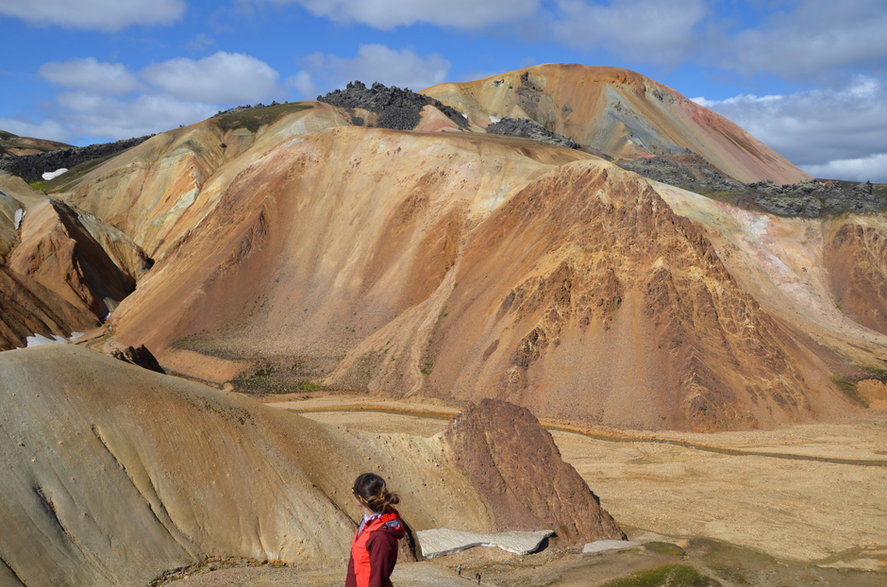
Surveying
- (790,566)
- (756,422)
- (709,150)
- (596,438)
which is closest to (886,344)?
(756,422)

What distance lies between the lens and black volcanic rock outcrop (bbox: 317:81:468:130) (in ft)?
264

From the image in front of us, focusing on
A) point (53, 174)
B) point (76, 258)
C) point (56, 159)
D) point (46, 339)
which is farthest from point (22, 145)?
point (46, 339)

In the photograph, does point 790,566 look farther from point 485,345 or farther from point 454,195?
point 454,195

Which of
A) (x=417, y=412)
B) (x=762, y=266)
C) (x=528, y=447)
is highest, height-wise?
(x=762, y=266)

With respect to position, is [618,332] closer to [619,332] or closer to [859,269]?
[619,332]

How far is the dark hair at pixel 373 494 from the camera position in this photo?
6852 mm

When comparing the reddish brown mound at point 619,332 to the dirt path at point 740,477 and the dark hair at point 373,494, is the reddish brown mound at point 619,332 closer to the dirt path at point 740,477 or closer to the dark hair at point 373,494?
the dirt path at point 740,477

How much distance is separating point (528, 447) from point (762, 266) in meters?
33.8

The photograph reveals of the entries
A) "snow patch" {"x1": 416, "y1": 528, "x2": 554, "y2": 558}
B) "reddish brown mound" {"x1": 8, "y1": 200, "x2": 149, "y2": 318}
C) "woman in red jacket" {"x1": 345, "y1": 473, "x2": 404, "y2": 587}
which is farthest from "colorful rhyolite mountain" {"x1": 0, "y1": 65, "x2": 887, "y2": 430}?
"woman in red jacket" {"x1": 345, "y1": 473, "x2": 404, "y2": 587}

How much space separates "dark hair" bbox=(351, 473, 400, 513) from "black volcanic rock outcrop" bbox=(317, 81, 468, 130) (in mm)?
74484

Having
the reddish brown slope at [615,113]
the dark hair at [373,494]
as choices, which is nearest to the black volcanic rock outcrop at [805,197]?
the reddish brown slope at [615,113]

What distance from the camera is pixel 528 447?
62.8ft

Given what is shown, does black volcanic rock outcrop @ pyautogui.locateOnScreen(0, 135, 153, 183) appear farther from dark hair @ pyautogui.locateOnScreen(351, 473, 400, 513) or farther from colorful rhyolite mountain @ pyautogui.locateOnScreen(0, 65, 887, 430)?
dark hair @ pyautogui.locateOnScreen(351, 473, 400, 513)

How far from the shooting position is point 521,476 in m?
18.6
